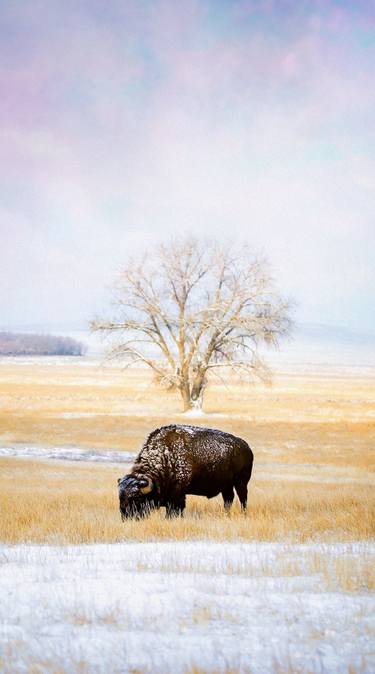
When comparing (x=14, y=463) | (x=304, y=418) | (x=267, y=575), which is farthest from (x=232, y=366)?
(x=267, y=575)

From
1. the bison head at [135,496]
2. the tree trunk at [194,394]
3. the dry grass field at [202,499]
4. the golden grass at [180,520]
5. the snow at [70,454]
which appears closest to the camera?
the golden grass at [180,520]

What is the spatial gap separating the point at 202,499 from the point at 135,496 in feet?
17.2

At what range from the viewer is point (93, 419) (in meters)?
37.8

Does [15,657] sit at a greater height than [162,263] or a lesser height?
lesser

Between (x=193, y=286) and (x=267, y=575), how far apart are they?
119 feet

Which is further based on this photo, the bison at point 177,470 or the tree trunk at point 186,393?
the tree trunk at point 186,393

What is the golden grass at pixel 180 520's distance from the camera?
9.30 meters

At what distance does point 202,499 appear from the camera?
15.4 meters

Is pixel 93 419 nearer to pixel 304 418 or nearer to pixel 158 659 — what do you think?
pixel 304 418

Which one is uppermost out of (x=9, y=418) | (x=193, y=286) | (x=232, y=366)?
(x=193, y=286)

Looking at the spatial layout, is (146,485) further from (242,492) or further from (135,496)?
(242,492)

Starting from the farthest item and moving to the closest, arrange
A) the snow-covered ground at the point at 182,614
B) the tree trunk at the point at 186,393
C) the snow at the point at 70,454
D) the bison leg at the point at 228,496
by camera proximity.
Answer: the tree trunk at the point at 186,393, the snow at the point at 70,454, the bison leg at the point at 228,496, the snow-covered ground at the point at 182,614

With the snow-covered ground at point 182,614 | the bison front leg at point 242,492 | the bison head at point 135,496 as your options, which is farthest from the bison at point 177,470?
the snow-covered ground at point 182,614

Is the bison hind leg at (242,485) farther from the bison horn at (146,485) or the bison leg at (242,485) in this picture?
the bison horn at (146,485)
